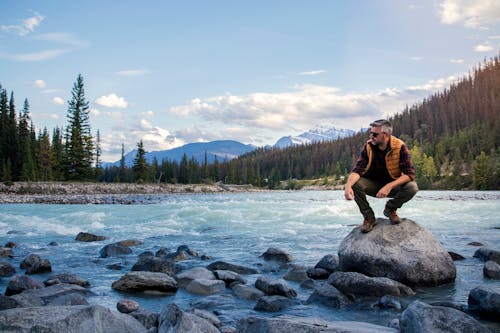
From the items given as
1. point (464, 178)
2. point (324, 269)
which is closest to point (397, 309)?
point (324, 269)

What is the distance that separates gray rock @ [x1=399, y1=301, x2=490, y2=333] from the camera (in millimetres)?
4590

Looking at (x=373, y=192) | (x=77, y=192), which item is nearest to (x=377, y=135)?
(x=373, y=192)

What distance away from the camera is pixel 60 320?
171 inches

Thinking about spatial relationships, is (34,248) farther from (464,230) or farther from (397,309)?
(464,230)

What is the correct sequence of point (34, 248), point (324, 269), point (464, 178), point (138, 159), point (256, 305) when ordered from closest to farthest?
1. point (256, 305)
2. point (324, 269)
3. point (34, 248)
4. point (138, 159)
5. point (464, 178)

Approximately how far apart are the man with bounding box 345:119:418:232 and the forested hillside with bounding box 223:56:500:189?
292ft

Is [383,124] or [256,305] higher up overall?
[383,124]

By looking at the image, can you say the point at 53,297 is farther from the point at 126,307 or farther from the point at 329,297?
the point at 329,297

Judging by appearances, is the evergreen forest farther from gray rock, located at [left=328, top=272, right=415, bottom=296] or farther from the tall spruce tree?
gray rock, located at [left=328, top=272, right=415, bottom=296]

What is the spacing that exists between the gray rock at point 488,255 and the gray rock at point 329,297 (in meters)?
5.52

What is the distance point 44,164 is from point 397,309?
244 feet

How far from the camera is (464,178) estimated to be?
97.9m

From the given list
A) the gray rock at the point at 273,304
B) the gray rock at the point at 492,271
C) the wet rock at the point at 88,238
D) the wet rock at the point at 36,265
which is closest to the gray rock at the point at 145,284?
the gray rock at the point at 273,304

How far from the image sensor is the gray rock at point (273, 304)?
23.9 feet
